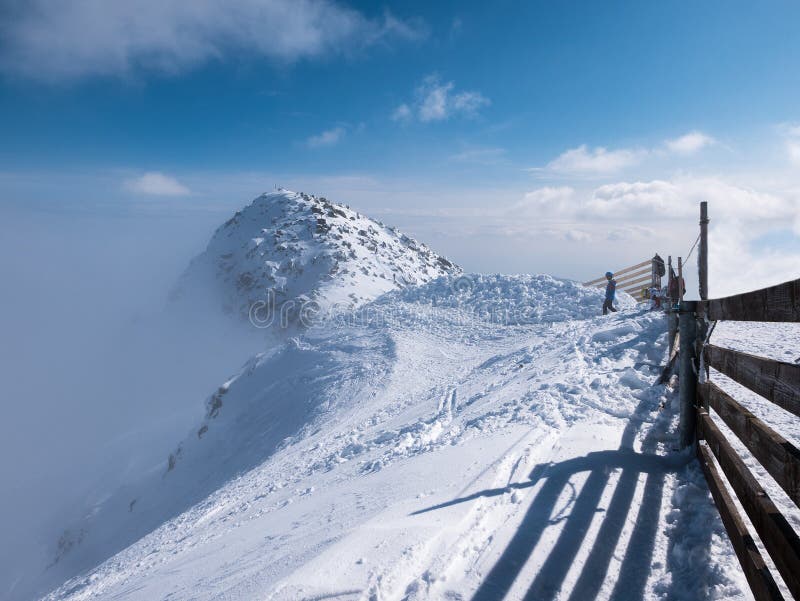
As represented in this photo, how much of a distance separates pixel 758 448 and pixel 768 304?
2.95 feet

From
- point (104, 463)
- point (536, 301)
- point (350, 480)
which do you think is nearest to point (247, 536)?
point (350, 480)

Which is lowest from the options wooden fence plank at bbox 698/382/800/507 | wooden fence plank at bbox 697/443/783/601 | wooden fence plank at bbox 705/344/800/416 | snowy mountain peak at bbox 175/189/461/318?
wooden fence plank at bbox 697/443/783/601

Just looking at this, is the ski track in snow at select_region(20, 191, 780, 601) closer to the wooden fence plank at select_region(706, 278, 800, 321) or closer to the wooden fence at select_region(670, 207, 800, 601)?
the wooden fence at select_region(670, 207, 800, 601)

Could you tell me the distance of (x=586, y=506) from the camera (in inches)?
149

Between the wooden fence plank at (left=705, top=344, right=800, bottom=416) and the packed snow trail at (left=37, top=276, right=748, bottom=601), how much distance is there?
51.1 inches

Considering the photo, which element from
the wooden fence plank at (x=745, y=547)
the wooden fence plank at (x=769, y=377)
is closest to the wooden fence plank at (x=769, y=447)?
the wooden fence plank at (x=769, y=377)

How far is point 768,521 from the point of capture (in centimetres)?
231

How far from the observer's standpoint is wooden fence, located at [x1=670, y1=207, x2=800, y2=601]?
204 centimetres

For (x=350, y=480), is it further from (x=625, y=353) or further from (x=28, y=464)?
(x=28, y=464)

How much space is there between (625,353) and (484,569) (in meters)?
7.11

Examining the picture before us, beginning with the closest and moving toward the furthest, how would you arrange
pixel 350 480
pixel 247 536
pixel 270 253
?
1. pixel 247 536
2. pixel 350 480
3. pixel 270 253

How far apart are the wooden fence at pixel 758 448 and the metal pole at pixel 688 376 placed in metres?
0.36

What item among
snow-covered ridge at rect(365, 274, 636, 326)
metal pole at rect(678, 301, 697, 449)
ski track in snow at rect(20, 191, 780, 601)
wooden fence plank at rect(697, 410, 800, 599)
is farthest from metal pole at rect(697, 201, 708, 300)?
snow-covered ridge at rect(365, 274, 636, 326)

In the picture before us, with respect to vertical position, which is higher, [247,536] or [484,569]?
[484,569]
